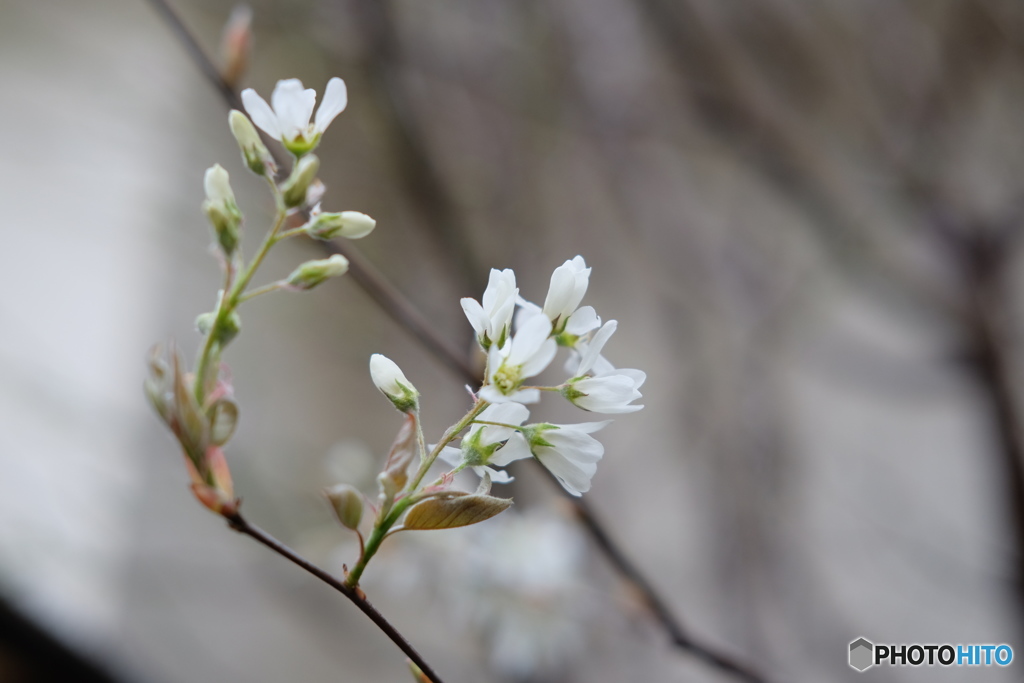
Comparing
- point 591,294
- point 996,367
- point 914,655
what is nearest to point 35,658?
point 914,655

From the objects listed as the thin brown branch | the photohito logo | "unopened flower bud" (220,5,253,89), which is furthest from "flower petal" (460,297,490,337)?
the thin brown branch

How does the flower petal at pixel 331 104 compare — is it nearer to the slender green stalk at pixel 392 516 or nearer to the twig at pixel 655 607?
the slender green stalk at pixel 392 516

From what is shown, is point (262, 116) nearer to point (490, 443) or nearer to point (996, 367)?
point (490, 443)

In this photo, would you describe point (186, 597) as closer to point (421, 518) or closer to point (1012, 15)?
point (421, 518)

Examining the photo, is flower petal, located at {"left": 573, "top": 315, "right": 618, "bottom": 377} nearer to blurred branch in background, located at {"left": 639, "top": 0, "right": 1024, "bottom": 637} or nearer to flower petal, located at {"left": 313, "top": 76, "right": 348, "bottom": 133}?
flower petal, located at {"left": 313, "top": 76, "right": 348, "bottom": 133}

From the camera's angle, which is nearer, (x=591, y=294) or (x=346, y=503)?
(x=346, y=503)

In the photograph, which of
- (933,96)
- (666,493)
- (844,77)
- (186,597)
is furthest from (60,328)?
(844,77)
